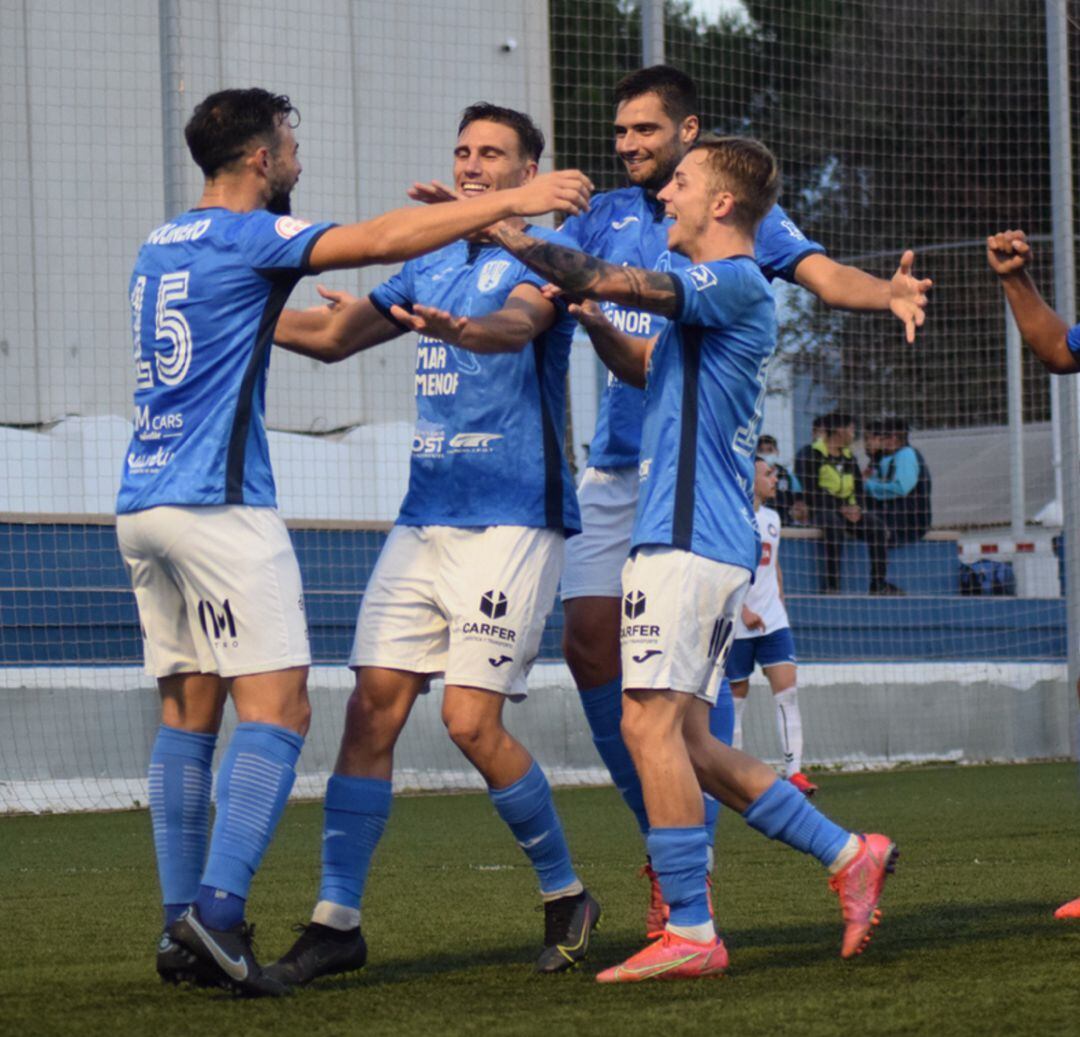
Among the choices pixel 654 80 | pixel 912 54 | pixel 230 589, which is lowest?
pixel 230 589

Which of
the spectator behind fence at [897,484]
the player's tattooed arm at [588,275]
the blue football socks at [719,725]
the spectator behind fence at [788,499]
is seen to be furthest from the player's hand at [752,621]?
the player's tattooed arm at [588,275]

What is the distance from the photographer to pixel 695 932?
4.45 metres

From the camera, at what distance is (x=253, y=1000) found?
422 cm

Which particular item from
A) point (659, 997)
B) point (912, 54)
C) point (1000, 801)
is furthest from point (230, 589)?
point (912, 54)

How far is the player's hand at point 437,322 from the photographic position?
174 inches

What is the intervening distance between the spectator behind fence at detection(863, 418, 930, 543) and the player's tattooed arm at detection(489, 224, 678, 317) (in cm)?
1034

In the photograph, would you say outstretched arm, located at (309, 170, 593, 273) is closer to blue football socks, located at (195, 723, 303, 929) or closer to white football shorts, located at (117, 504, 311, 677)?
white football shorts, located at (117, 504, 311, 677)

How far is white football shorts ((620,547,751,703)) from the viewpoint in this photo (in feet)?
14.8

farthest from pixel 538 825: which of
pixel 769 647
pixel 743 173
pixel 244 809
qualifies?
pixel 769 647

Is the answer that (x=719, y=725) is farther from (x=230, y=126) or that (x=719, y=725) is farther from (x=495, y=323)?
(x=230, y=126)

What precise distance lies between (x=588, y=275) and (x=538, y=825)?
143 centimetres

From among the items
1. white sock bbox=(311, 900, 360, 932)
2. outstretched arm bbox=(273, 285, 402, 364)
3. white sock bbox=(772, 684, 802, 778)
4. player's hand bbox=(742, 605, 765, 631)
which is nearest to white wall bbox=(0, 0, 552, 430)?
player's hand bbox=(742, 605, 765, 631)

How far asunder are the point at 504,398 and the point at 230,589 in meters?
0.98

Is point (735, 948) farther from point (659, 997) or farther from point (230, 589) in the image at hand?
point (230, 589)
